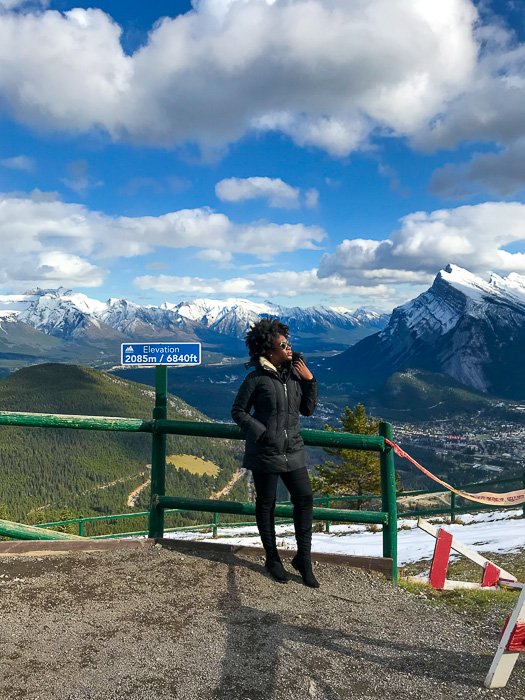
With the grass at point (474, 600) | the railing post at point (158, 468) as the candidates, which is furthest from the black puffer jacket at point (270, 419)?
the grass at point (474, 600)

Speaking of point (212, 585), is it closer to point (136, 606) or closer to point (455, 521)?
point (136, 606)

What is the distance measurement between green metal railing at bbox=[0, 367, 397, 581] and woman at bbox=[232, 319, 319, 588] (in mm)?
470

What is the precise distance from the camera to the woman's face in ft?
17.2

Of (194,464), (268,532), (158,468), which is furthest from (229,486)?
(268,532)

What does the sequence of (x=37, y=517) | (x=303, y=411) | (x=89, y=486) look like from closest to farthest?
1. (x=303, y=411)
2. (x=37, y=517)
3. (x=89, y=486)

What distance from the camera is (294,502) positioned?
17.4 ft

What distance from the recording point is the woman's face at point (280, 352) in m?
5.24

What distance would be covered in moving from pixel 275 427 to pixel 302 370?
64cm

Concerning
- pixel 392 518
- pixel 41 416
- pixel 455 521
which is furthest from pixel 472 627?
pixel 455 521

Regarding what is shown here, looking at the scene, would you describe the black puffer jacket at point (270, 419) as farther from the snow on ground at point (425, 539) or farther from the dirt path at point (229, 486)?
the dirt path at point (229, 486)

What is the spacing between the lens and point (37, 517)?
137 feet

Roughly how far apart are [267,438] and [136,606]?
184 cm

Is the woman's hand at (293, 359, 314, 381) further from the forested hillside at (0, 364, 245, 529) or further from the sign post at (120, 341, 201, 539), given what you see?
the forested hillside at (0, 364, 245, 529)

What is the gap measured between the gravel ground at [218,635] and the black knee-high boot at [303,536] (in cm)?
14
